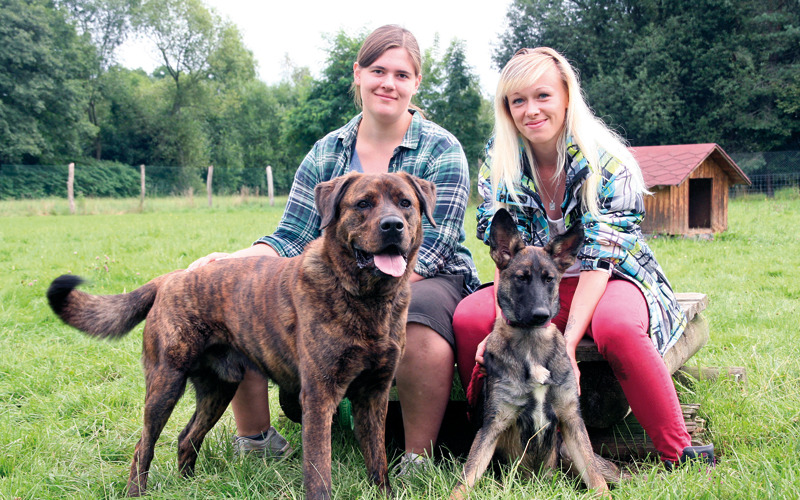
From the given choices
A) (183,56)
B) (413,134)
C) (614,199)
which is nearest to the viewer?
(614,199)

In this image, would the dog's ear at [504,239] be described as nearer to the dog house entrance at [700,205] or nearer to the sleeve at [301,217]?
the sleeve at [301,217]

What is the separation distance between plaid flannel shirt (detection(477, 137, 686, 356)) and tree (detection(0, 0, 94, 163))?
123 ft

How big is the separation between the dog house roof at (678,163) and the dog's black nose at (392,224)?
1018 cm

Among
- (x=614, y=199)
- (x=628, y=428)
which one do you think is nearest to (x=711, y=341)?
(x=628, y=428)

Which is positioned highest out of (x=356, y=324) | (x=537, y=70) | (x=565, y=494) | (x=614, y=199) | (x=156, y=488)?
(x=537, y=70)

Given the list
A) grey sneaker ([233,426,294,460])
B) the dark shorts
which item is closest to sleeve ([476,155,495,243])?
the dark shorts

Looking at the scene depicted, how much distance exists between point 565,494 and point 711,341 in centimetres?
331

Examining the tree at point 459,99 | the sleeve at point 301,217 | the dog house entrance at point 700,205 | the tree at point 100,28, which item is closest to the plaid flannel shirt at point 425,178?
the sleeve at point 301,217

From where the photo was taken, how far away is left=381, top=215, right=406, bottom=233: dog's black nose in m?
2.57

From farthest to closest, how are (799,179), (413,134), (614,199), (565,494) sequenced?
(799,179) → (413,134) → (614,199) → (565,494)

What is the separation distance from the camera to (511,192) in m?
3.43

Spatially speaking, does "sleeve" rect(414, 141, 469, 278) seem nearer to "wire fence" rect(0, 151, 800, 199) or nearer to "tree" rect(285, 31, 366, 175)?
"wire fence" rect(0, 151, 800, 199)

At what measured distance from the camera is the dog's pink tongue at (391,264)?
2633mm

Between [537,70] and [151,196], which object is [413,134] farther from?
[151,196]
